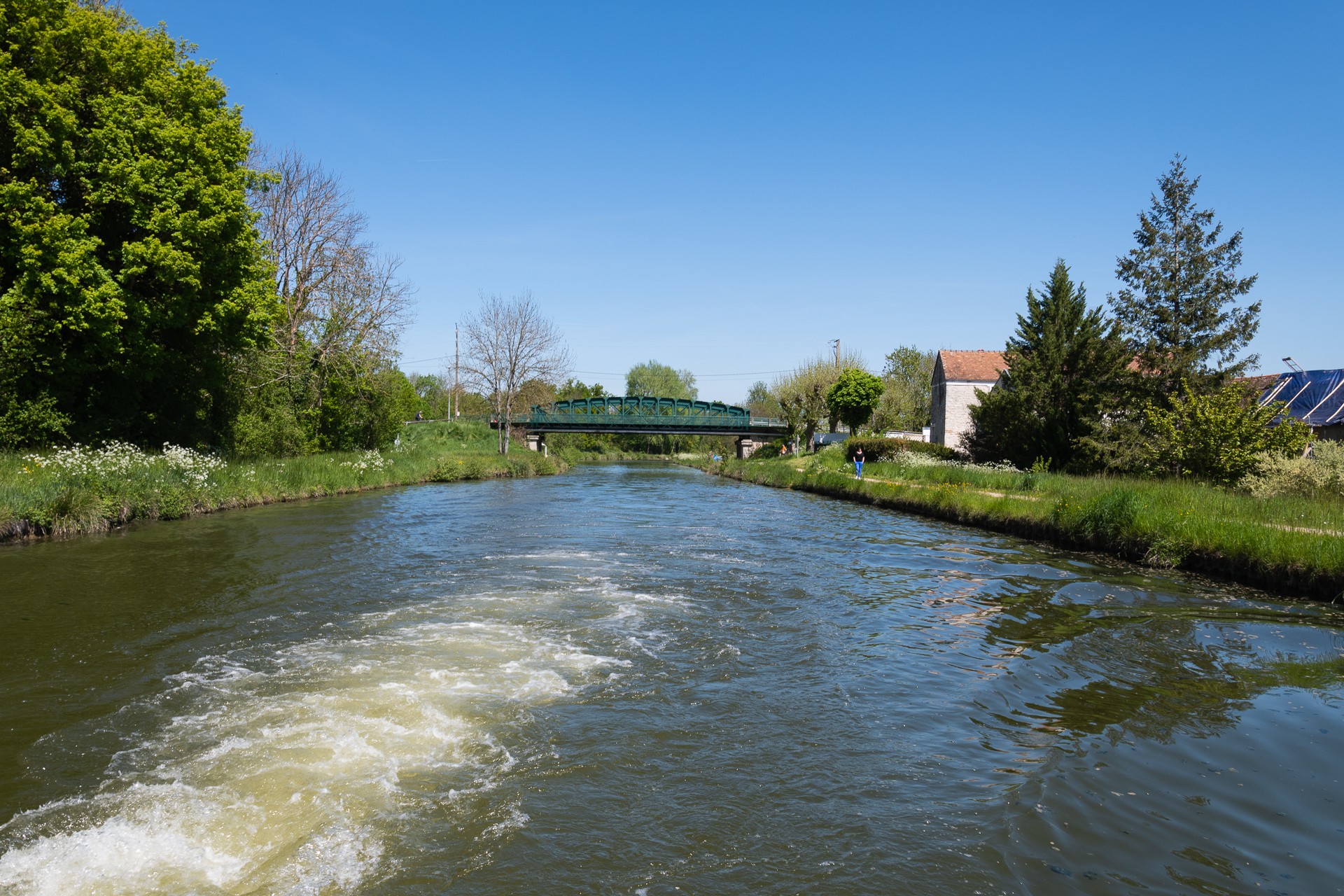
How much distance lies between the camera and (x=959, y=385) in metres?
49.0

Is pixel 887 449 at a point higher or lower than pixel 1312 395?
lower

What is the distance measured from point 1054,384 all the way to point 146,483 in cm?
2962

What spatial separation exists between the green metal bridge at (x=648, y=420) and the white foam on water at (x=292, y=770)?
156 feet

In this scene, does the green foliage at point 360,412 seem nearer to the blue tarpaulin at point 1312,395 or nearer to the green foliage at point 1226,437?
the green foliage at point 1226,437

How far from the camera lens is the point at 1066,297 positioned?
32594 millimetres

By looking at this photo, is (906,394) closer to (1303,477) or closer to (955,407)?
(955,407)

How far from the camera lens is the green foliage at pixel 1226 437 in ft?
57.1

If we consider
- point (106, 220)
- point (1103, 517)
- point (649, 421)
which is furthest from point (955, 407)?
point (106, 220)

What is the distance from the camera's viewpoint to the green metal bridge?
183 ft

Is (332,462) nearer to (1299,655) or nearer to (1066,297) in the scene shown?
(1299,655)

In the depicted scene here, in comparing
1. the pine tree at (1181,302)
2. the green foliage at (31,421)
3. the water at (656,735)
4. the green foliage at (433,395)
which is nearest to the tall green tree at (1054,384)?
the pine tree at (1181,302)

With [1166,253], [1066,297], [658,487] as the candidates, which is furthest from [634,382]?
[1166,253]

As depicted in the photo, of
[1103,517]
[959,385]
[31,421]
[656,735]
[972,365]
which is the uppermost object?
[972,365]

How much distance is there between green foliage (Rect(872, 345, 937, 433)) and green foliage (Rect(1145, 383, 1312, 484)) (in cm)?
3365
